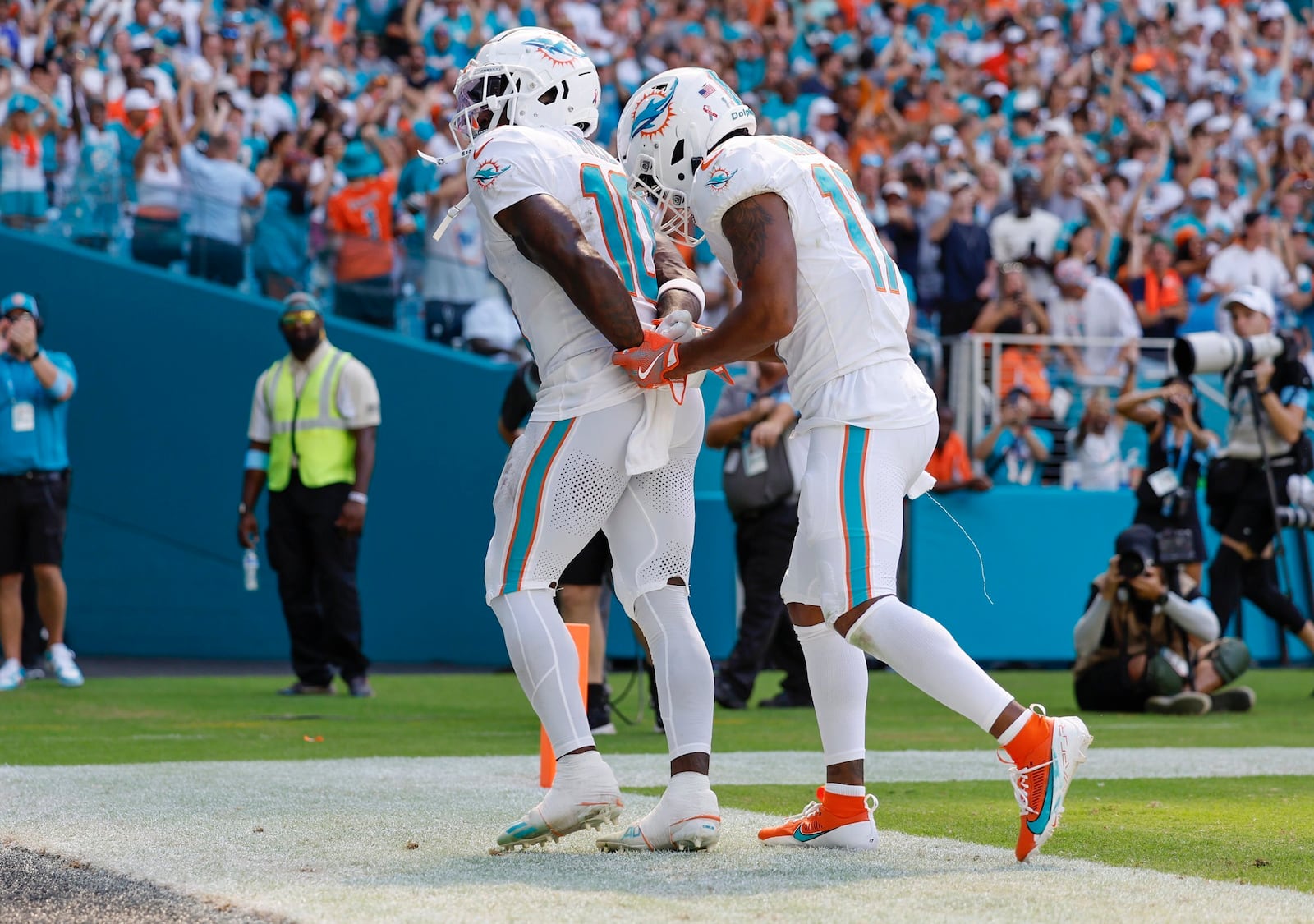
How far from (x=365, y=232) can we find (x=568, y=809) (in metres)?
10.7

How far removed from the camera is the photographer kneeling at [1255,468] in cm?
1059

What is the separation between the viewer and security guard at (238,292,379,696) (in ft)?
34.5

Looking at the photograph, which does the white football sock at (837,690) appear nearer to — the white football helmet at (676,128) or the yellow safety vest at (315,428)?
the white football helmet at (676,128)

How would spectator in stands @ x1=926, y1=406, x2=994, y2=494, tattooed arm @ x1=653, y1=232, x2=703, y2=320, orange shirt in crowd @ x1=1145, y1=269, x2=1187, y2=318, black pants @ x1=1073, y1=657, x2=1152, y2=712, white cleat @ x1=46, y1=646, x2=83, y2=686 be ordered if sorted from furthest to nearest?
orange shirt in crowd @ x1=1145, y1=269, x2=1187, y2=318, spectator in stands @ x1=926, y1=406, x2=994, y2=494, white cleat @ x1=46, y1=646, x2=83, y2=686, black pants @ x1=1073, y1=657, x2=1152, y2=712, tattooed arm @ x1=653, y1=232, x2=703, y2=320

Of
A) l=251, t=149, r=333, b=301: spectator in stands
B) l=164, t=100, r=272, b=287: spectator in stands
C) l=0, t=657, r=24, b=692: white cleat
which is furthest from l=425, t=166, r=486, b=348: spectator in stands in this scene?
l=0, t=657, r=24, b=692: white cleat

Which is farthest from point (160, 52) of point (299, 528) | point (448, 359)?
point (299, 528)

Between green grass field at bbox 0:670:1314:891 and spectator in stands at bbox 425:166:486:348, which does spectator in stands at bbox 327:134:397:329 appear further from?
green grass field at bbox 0:670:1314:891

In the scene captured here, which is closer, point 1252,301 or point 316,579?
point 1252,301

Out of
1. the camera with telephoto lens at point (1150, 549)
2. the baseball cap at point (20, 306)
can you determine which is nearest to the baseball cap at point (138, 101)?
the baseball cap at point (20, 306)

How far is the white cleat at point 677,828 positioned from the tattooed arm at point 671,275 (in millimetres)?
1306

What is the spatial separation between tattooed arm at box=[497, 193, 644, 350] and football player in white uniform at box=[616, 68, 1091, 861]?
0.34 ft

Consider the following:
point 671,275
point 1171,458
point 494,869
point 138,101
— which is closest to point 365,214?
point 138,101

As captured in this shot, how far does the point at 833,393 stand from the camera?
4.61m

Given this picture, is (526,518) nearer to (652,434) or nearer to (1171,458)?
(652,434)
